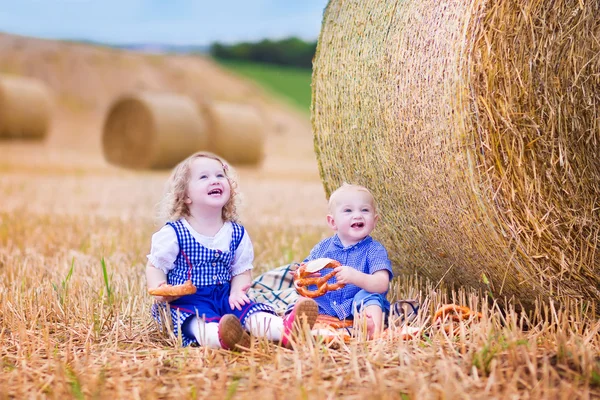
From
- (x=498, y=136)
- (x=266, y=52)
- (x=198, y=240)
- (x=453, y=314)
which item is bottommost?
(x=453, y=314)

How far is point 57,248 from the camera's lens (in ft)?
15.4

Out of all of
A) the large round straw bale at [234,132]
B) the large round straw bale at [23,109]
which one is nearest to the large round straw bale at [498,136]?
the large round straw bale at [234,132]

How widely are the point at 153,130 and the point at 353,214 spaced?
9.06 meters

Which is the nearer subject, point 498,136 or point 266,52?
point 498,136

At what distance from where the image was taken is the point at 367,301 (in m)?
3.02

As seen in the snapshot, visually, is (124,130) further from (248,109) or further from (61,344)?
(61,344)

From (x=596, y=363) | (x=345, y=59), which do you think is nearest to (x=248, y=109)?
(x=345, y=59)

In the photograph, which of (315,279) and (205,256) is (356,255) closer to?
(315,279)

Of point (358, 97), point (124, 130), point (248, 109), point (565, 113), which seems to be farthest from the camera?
point (248, 109)

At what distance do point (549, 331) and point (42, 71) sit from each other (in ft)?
64.9

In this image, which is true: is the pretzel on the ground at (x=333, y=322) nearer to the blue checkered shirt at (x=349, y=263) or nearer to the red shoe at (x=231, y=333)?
the blue checkered shirt at (x=349, y=263)

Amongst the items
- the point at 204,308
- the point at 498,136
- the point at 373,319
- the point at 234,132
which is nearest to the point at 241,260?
the point at 204,308

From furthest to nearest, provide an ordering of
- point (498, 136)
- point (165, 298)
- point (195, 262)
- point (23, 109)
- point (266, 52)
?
1. point (266, 52)
2. point (23, 109)
3. point (195, 262)
4. point (165, 298)
5. point (498, 136)

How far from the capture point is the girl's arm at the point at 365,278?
→ 9.60 ft
